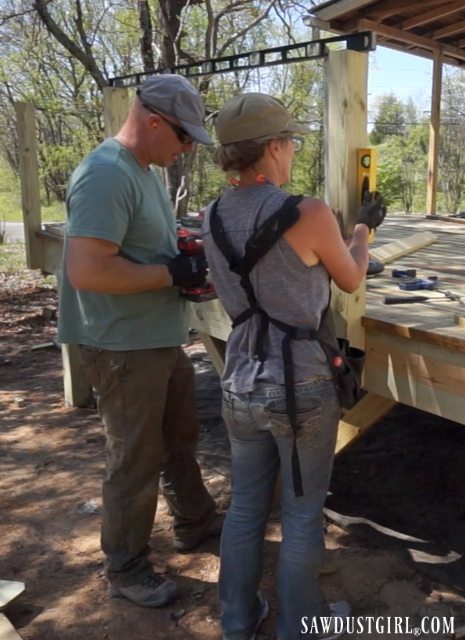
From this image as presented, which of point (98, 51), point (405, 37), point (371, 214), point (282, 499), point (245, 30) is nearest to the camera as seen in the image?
point (282, 499)

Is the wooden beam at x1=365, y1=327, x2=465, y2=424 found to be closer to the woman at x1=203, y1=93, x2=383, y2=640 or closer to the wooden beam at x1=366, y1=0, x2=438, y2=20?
the woman at x1=203, y1=93, x2=383, y2=640

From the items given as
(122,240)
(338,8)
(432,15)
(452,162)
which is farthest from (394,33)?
(452,162)

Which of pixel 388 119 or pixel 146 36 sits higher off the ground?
pixel 388 119

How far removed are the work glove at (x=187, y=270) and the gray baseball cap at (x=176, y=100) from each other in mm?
422

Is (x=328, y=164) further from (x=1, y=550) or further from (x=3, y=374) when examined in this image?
(x=3, y=374)

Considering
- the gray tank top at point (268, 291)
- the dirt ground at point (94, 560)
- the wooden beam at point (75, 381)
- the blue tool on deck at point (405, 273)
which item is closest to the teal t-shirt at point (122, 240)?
the gray tank top at point (268, 291)

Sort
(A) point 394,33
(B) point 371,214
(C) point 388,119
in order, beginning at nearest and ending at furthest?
(B) point 371,214 → (A) point 394,33 → (C) point 388,119

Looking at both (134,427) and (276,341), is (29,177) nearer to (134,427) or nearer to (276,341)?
(134,427)

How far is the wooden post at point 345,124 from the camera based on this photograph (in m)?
2.47

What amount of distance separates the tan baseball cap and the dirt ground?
1.81 m

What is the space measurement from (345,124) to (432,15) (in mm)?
5909

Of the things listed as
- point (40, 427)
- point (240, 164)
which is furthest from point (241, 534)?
point (40, 427)

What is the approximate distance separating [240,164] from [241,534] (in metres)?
1.23

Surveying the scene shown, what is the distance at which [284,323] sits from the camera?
6.76 feet
